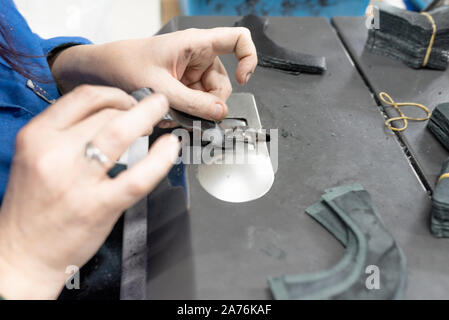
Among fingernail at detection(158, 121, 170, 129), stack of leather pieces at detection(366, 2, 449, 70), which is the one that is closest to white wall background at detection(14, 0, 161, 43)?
fingernail at detection(158, 121, 170, 129)

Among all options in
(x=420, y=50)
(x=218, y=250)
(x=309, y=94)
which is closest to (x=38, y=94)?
(x=218, y=250)

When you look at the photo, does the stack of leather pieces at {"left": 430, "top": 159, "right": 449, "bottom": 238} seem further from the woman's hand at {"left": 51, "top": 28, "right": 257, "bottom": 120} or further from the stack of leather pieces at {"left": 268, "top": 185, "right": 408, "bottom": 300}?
the woman's hand at {"left": 51, "top": 28, "right": 257, "bottom": 120}

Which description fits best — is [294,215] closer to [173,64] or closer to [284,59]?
[173,64]

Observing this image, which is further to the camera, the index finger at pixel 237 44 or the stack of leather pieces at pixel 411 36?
the stack of leather pieces at pixel 411 36

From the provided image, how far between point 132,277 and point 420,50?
768 mm

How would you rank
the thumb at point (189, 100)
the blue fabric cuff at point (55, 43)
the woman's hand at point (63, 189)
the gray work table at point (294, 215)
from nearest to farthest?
the woman's hand at point (63, 189) < the gray work table at point (294, 215) < the thumb at point (189, 100) < the blue fabric cuff at point (55, 43)

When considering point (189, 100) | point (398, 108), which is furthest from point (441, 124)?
point (189, 100)

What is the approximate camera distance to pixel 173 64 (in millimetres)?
617

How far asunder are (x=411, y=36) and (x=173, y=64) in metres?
0.57

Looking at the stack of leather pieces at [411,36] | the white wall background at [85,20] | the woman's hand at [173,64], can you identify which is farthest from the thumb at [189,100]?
the white wall background at [85,20]

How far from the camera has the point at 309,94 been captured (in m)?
0.78

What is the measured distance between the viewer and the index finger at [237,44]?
24.9 inches

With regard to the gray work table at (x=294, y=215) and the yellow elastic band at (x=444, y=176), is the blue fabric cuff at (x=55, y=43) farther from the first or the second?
the yellow elastic band at (x=444, y=176)

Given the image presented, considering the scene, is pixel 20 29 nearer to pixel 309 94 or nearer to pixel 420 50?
pixel 309 94
